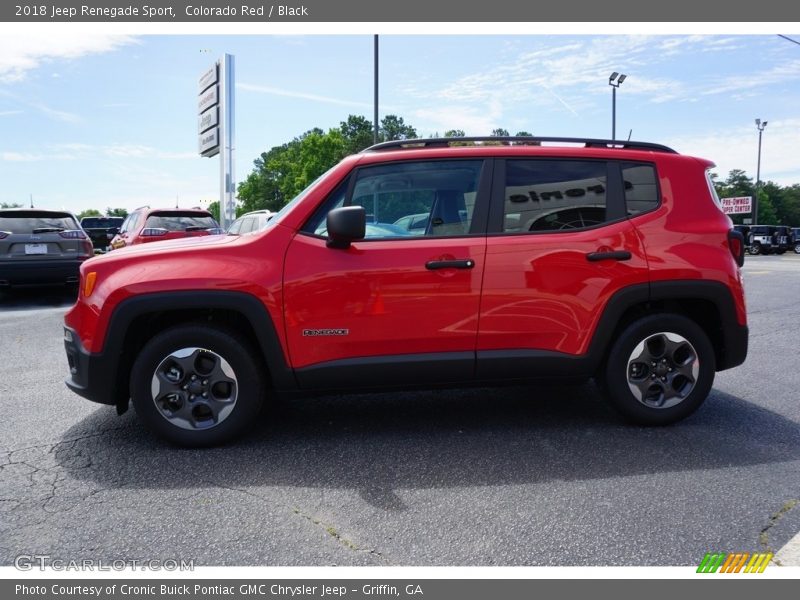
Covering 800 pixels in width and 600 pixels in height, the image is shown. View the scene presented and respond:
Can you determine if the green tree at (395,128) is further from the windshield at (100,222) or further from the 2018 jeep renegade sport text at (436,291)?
the 2018 jeep renegade sport text at (436,291)

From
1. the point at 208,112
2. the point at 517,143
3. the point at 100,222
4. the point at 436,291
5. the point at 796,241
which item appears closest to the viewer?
the point at 436,291

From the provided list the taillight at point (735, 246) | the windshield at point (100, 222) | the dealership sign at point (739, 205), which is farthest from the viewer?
the dealership sign at point (739, 205)

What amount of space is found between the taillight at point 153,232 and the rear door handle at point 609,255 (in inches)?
383

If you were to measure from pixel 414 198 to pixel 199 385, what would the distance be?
1.72m

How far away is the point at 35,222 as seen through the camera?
1065 centimetres

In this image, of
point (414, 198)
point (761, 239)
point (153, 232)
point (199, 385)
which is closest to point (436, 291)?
point (414, 198)

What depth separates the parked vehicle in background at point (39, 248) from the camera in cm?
1027

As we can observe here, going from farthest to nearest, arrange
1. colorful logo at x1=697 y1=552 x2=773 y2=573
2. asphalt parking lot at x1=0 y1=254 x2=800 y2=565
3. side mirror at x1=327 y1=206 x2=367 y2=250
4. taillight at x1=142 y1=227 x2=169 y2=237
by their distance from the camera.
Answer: taillight at x1=142 y1=227 x2=169 y2=237 → side mirror at x1=327 y1=206 x2=367 y2=250 → asphalt parking lot at x1=0 y1=254 x2=800 y2=565 → colorful logo at x1=697 y1=552 x2=773 y2=573

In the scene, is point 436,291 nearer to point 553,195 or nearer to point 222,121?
point 553,195

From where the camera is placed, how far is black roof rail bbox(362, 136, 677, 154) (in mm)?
3904

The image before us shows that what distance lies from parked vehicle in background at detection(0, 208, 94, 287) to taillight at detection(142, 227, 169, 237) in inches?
39.0

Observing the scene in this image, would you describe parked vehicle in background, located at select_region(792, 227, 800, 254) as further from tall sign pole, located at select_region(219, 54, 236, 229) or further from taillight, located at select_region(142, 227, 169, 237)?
taillight, located at select_region(142, 227, 169, 237)

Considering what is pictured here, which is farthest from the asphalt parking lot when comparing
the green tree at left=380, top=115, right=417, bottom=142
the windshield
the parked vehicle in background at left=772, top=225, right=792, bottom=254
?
the green tree at left=380, top=115, right=417, bottom=142

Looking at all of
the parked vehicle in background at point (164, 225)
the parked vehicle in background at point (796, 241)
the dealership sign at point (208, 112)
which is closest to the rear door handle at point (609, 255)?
the parked vehicle in background at point (164, 225)
